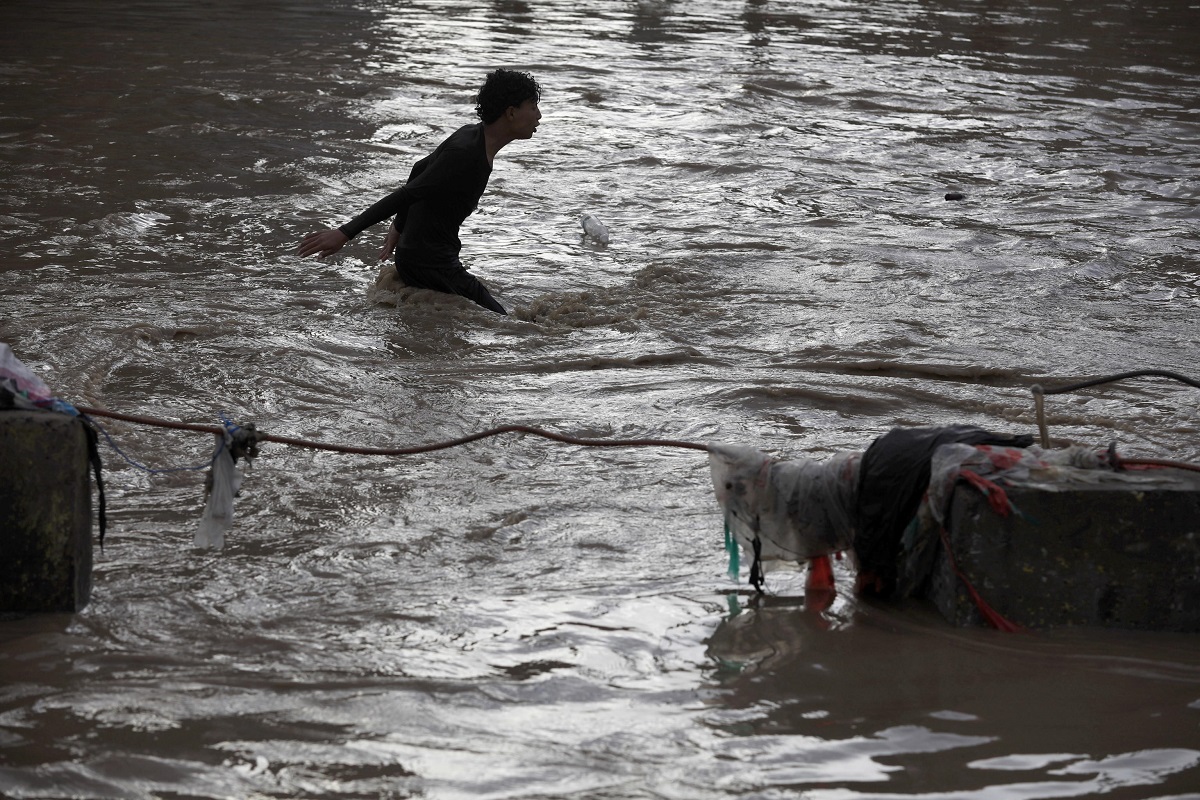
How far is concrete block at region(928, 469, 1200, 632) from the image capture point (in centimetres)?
337

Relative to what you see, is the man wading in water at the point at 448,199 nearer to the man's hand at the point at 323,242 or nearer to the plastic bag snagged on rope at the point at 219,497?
the man's hand at the point at 323,242

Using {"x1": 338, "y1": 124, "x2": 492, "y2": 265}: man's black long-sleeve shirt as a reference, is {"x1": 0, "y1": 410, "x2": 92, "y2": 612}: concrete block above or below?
below

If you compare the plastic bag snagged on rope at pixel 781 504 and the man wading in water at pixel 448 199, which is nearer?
the plastic bag snagged on rope at pixel 781 504

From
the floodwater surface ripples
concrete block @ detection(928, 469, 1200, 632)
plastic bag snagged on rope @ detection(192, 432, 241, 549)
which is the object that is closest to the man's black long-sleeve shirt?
the floodwater surface ripples

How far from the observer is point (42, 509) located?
3396 mm

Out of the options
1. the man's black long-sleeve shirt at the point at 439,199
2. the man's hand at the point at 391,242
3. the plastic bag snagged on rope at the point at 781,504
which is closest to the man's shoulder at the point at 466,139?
the man's black long-sleeve shirt at the point at 439,199

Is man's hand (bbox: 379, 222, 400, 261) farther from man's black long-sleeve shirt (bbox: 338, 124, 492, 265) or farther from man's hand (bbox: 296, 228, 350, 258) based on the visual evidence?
man's hand (bbox: 296, 228, 350, 258)

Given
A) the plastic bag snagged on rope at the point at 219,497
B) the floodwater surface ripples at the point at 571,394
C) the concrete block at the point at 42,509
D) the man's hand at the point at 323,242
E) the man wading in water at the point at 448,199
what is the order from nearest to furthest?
the floodwater surface ripples at the point at 571,394 → the concrete block at the point at 42,509 → the plastic bag snagged on rope at the point at 219,497 → the man's hand at the point at 323,242 → the man wading in water at the point at 448,199

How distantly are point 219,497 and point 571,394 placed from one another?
7.37ft

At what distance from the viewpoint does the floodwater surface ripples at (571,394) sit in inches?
117

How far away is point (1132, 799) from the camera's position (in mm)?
2795

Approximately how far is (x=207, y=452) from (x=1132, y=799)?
345cm

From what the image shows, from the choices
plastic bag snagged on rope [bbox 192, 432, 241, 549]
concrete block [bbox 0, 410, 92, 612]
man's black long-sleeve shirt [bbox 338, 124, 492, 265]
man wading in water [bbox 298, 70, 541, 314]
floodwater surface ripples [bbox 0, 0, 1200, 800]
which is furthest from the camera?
man's black long-sleeve shirt [bbox 338, 124, 492, 265]

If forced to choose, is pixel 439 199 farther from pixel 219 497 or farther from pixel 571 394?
pixel 219 497
